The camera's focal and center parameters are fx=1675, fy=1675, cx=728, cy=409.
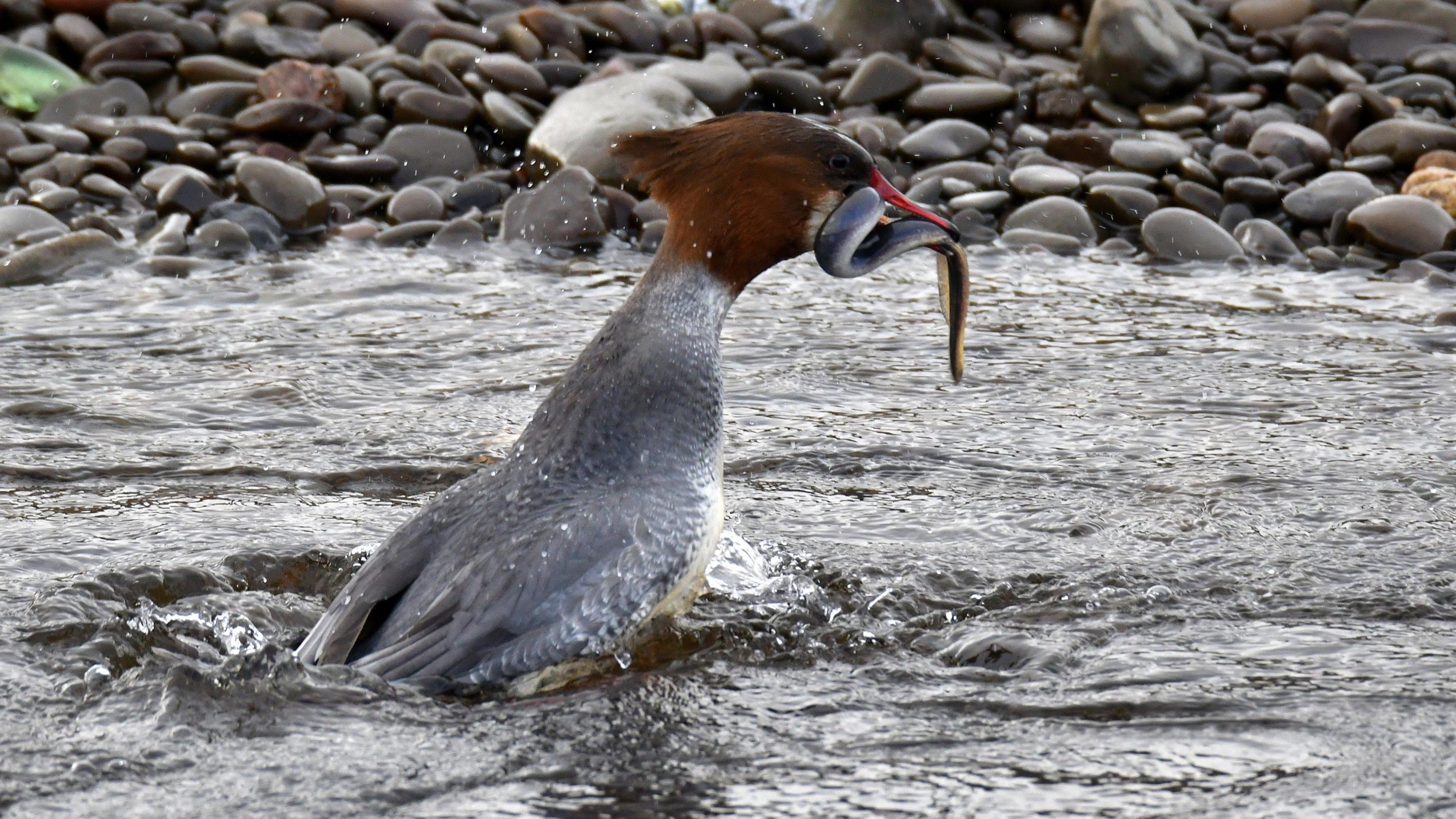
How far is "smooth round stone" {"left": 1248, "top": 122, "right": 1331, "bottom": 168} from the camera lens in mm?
8555

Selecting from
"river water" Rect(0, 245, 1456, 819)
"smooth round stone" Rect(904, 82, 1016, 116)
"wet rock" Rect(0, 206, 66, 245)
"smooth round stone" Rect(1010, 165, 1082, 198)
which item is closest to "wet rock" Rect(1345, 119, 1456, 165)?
"river water" Rect(0, 245, 1456, 819)

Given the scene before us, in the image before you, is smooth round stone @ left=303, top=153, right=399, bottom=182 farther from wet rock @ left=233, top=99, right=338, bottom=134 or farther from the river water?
the river water

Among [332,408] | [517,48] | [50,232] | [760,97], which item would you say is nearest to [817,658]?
[332,408]

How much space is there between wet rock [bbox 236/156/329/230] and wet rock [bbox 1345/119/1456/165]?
5.25 m

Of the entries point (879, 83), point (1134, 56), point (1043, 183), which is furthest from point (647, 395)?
point (1134, 56)

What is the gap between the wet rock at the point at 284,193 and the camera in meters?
8.15

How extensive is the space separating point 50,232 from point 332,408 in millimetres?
2706

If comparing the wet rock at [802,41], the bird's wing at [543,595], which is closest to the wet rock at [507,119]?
the wet rock at [802,41]

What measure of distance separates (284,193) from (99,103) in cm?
171

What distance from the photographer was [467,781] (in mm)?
3344

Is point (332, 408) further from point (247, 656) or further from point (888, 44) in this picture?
point (888, 44)

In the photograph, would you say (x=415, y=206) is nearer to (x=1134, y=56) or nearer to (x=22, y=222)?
(x=22, y=222)

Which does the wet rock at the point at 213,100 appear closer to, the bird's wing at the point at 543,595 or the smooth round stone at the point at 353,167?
the smooth round stone at the point at 353,167

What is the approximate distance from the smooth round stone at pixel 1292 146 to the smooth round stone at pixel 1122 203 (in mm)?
840
